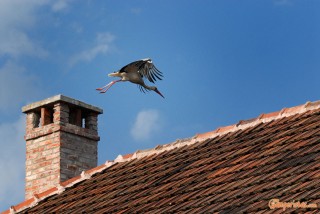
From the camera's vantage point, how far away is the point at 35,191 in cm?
1346

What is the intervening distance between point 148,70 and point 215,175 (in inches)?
138

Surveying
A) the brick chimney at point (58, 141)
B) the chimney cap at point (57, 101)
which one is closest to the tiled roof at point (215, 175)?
the brick chimney at point (58, 141)

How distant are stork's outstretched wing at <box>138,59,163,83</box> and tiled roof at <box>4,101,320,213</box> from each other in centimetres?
131

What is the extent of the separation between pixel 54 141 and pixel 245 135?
3836 mm

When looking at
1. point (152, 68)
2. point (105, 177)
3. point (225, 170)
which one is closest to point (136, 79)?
point (152, 68)

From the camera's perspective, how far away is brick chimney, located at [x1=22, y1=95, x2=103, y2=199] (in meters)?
13.4

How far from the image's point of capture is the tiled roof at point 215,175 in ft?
28.5

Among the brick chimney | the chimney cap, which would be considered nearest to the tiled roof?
the brick chimney

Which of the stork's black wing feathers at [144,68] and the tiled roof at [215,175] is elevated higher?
the stork's black wing feathers at [144,68]

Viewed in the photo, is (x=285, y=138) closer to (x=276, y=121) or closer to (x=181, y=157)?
(x=276, y=121)

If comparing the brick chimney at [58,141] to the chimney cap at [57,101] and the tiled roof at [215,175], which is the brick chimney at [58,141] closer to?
the chimney cap at [57,101]

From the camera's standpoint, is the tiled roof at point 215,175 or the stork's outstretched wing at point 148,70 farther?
the stork's outstretched wing at point 148,70

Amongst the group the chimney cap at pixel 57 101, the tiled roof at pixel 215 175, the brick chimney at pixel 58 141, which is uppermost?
the chimney cap at pixel 57 101

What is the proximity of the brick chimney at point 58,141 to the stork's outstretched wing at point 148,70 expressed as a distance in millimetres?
1542
